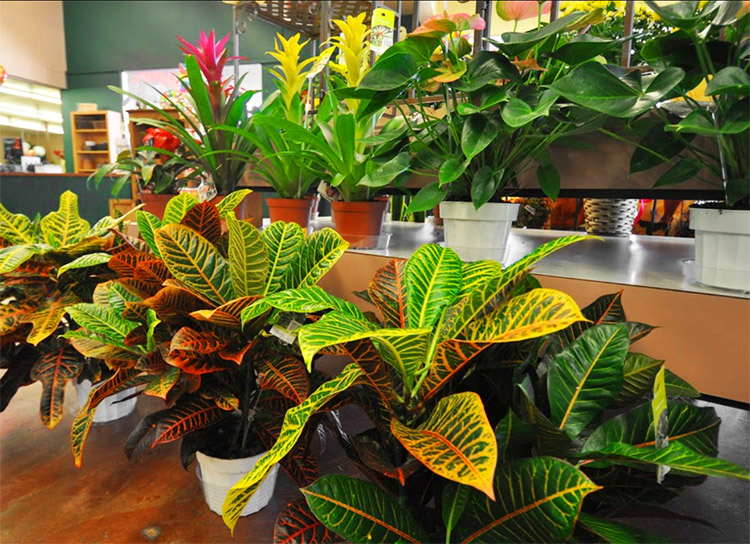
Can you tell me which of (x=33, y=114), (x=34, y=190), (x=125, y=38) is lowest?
(x=34, y=190)

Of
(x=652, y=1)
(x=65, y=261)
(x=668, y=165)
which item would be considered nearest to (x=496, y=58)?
(x=652, y=1)

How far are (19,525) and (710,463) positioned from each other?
3.69ft

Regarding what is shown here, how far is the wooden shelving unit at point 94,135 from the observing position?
26.6 ft

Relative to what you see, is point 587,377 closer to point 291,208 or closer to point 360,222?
point 360,222

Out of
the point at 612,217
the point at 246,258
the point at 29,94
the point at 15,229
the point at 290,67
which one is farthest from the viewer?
the point at 29,94

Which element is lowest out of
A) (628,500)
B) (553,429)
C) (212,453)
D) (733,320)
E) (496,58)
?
(212,453)

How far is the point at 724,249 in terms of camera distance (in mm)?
729

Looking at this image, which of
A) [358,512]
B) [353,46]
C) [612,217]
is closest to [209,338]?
[358,512]

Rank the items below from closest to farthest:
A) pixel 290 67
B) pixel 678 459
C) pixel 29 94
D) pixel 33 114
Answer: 1. pixel 678 459
2. pixel 290 67
3. pixel 29 94
4. pixel 33 114

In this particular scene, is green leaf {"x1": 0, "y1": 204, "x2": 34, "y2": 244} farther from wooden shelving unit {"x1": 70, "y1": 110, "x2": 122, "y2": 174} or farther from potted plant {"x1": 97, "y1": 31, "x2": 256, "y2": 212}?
wooden shelving unit {"x1": 70, "y1": 110, "x2": 122, "y2": 174}

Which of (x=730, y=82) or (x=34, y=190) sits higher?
(x=730, y=82)

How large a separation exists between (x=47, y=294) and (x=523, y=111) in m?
1.14

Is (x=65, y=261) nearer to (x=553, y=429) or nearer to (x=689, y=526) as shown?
(x=553, y=429)

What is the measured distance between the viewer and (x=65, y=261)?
1.16m
